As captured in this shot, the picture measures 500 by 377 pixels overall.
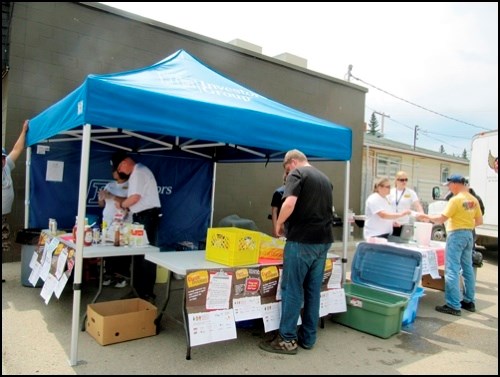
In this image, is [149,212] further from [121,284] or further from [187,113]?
[187,113]

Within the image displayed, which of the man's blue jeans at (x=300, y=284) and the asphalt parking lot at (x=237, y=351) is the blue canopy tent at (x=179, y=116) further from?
the man's blue jeans at (x=300, y=284)

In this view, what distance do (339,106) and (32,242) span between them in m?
7.93

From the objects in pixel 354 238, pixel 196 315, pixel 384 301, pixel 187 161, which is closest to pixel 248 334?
pixel 196 315

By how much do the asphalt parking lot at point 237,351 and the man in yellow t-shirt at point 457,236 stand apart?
0.41 metres

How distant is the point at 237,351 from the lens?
3.35m

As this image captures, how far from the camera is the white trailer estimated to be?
8727mm

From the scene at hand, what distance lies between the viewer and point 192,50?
770cm

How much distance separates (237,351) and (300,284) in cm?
78

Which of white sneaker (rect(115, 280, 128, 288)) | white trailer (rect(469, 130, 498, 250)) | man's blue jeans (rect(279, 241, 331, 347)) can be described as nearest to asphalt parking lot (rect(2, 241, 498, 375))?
man's blue jeans (rect(279, 241, 331, 347))

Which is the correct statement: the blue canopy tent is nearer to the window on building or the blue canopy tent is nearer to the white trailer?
the white trailer

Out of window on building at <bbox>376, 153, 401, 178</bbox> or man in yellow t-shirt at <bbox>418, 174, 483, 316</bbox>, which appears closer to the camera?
man in yellow t-shirt at <bbox>418, 174, 483, 316</bbox>

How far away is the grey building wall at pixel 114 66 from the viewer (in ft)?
19.4

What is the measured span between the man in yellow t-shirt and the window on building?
10.1 metres

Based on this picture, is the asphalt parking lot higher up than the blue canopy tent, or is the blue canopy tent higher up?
the blue canopy tent
